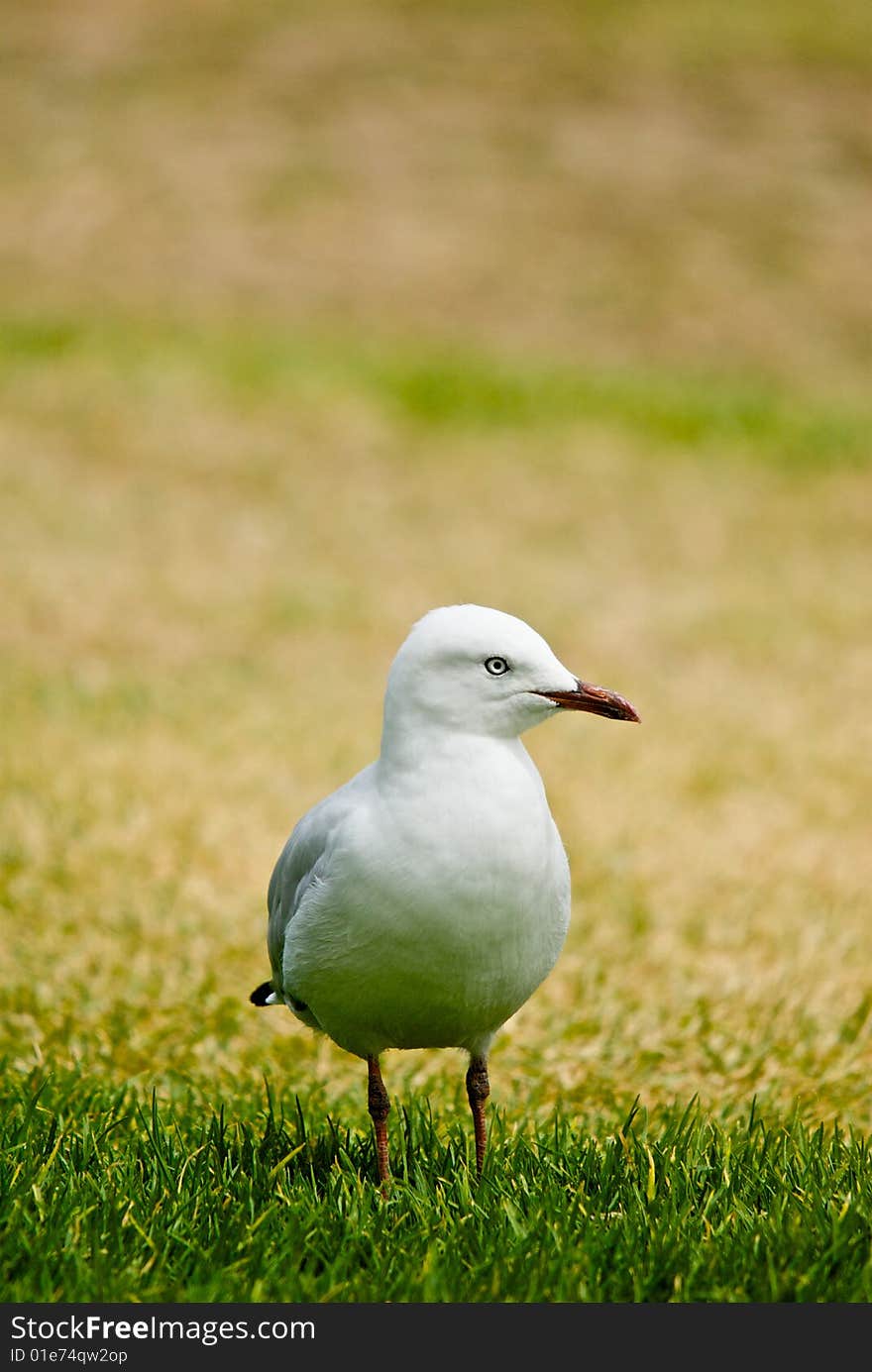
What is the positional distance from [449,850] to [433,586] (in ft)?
29.9

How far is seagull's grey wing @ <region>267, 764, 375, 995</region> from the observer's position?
11.4ft

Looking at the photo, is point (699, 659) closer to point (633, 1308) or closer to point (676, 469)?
point (676, 469)

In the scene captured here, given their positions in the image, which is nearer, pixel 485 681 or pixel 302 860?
pixel 485 681

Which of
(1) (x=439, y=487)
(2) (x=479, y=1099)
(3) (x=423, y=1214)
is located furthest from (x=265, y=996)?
(1) (x=439, y=487)

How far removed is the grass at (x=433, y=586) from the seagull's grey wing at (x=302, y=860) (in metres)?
0.49

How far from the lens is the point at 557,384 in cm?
1666

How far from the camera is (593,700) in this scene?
3.28 metres

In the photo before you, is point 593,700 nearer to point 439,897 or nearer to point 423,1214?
point 439,897

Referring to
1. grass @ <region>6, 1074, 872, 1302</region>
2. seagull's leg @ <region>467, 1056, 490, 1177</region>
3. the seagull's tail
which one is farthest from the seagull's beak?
the seagull's tail

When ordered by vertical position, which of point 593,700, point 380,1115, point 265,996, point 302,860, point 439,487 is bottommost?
point 380,1115

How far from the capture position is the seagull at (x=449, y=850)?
3209 millimetres

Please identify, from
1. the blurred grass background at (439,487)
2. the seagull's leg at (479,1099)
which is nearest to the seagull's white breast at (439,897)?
the seagull's leg at (479,1099)

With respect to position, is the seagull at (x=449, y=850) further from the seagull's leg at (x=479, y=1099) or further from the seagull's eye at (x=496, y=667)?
the seagull's leg at (x=479, y=1099)

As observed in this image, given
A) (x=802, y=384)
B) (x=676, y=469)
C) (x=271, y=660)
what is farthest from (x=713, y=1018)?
(x=802, y=384)
